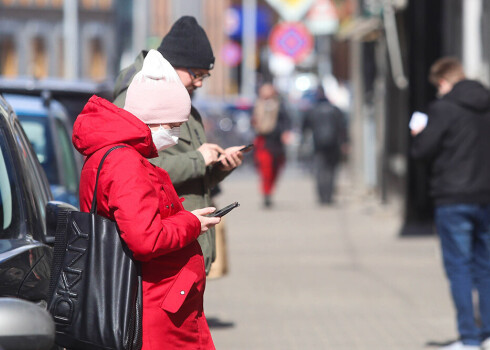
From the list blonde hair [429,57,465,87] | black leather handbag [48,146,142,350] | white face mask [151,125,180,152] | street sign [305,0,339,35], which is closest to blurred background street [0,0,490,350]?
black leather handbag [48,146,142,350]

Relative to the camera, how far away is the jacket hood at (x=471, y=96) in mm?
7844

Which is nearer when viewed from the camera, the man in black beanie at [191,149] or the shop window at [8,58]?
the man in black beanie at [191,149]

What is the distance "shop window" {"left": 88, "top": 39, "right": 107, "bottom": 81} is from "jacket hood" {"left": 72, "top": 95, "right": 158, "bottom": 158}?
63674mm

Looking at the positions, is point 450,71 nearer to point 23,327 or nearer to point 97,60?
point 23,327

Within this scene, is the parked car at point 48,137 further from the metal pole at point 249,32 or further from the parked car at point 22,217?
the metal pole at point 249,32

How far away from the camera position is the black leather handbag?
393cm

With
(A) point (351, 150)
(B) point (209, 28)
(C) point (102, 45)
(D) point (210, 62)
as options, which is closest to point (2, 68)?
(C) point (102, 45)

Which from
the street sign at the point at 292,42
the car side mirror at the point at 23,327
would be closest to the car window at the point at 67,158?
the car side mirror at the point at 23,327

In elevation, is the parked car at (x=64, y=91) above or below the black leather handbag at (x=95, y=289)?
above

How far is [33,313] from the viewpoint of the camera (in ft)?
9.93

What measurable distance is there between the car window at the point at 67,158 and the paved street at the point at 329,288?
1455mm

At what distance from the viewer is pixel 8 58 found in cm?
6675

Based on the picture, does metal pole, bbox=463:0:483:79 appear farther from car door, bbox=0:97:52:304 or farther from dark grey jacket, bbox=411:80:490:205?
car door, bbox=0:97:52:304

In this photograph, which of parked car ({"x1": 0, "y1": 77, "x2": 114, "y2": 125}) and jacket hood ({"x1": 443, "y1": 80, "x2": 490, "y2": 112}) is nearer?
jacket hood ({"x1": 443, "y1": 80, "x2": 490, "y2": 112})
